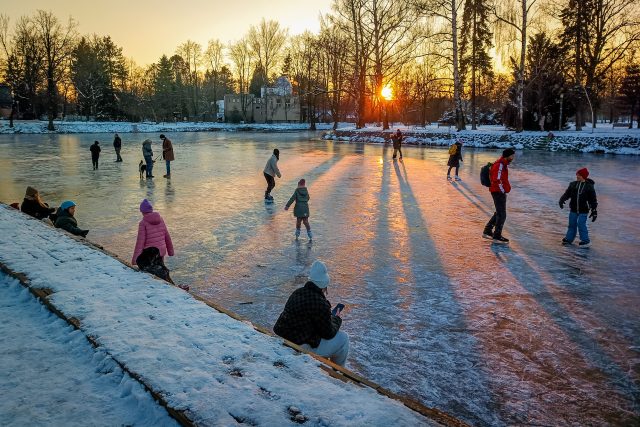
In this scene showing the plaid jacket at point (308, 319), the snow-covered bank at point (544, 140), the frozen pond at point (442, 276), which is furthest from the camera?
the snow-covered bank at point (544, 140)

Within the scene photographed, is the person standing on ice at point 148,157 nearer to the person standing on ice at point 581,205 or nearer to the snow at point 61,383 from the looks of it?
the snow at point 61,383

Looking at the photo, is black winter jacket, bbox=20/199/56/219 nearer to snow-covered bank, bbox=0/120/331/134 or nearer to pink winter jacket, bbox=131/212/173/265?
pink winter jacket, bbox=131/212/173/265

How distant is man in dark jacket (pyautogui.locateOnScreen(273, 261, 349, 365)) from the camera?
363cm

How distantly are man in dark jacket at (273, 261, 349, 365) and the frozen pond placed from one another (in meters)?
0.66

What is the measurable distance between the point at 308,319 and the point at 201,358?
2.94 feet

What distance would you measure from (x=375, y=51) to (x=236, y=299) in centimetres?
4105

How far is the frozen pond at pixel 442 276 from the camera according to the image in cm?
390

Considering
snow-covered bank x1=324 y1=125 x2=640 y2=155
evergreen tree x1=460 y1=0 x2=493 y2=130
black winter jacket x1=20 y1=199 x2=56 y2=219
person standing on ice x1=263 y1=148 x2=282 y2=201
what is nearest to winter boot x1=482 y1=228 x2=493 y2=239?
person standing on ice x1=263 y1=148 x2=282 y2=201

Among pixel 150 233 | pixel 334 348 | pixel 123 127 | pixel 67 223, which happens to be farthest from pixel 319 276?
pixel 123 127

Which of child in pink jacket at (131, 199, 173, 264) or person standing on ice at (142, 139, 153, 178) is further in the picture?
person standing on ice at (142, 139, 153, 178)

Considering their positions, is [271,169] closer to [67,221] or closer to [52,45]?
[67,221]

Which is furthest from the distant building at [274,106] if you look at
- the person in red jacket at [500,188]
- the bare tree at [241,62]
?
the person in red jacket at [500,188]

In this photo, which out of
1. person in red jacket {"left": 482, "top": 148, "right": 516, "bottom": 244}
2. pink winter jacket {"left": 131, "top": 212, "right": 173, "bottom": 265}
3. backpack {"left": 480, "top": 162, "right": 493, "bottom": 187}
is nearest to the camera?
pink winter jacket {"left": 131, "top": 212, "right": 173, "bottom": 265}

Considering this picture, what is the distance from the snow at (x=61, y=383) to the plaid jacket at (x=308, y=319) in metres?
1.26
